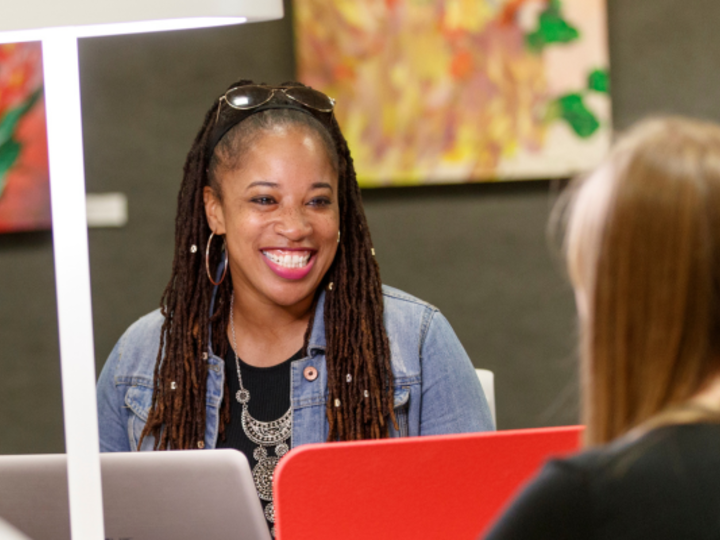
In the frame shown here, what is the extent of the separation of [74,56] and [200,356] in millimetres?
923

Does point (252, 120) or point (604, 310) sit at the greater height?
point (252, 120)

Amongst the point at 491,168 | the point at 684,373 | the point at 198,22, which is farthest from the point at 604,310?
the point at 491,168

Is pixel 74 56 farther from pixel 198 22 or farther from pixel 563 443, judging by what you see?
pixel 563 443

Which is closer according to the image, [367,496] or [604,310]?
[604,310]

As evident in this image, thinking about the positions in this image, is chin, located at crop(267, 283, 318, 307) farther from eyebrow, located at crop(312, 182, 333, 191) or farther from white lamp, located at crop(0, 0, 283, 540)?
white lamp, located at crop(0, 0, 283, 540)

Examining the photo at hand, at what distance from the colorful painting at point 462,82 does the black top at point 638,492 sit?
7.36ft

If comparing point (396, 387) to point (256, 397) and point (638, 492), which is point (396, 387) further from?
point (638, 492)

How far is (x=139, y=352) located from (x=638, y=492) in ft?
4.20

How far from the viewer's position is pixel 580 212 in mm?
650

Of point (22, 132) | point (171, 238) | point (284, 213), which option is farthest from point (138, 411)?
point (22, 132)

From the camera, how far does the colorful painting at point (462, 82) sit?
271 centimetres

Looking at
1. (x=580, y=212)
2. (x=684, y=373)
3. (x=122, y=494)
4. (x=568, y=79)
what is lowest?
(x=122, y=494)

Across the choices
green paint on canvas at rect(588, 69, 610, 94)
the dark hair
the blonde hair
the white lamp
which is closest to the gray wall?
green paint on canvas at rect(588, 69, 610, 94)

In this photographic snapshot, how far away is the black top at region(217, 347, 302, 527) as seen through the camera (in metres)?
1.58
